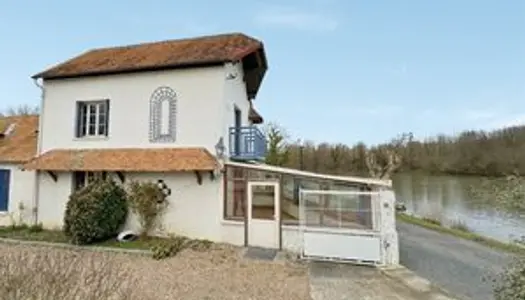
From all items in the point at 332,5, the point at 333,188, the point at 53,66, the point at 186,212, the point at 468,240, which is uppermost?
the point at 332,5

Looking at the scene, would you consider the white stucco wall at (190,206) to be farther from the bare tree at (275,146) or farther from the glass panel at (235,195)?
the bare tree at (275,146)

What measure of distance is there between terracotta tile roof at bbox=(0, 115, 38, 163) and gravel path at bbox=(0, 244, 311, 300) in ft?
17.0

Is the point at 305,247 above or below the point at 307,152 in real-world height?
below

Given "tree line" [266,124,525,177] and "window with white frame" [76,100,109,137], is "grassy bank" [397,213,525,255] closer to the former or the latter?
"window with white frame" [76,100,109,137]

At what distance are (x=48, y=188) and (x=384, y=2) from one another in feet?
56.2

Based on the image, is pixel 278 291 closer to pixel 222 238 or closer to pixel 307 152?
pixel 222 238

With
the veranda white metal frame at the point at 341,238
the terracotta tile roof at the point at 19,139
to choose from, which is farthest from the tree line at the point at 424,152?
the veranda white metal frame at the point at 341,238

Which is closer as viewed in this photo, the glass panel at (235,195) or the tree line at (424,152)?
the glass panel at (235,195)

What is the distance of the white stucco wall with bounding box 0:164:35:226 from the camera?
17.7 metres

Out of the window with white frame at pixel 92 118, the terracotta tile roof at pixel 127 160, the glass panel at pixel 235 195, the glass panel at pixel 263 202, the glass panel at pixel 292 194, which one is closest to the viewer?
the glass panel at pixel 292 194

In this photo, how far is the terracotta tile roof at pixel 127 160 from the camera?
15.3 m

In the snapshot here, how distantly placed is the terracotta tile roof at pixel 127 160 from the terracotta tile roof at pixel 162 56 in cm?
353

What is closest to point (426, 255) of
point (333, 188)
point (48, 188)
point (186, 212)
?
point (333, 188)

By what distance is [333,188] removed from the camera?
14539 mm
